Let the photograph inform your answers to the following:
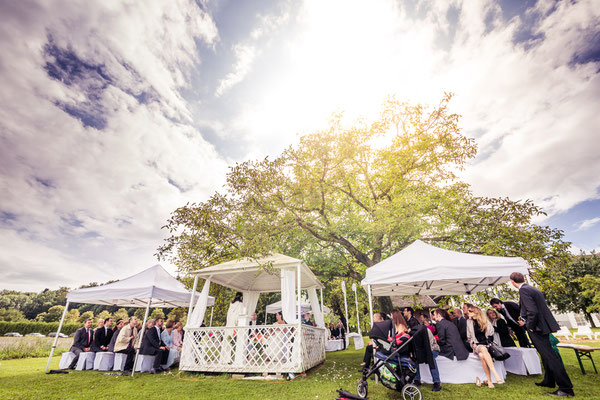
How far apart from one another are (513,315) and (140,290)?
10.7m

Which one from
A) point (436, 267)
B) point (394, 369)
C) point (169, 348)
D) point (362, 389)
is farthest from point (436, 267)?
point (169, 348)

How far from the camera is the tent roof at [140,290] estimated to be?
8.64 meters

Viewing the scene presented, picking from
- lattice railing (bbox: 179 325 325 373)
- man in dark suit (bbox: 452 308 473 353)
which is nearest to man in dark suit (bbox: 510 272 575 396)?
man in dark suit (bbox: 452 308 473 353)

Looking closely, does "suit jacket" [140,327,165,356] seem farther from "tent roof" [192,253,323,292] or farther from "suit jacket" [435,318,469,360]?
"suit jacket" [435,318,469,360]

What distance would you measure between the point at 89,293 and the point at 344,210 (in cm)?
1119

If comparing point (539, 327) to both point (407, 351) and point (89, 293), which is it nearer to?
point (407, 351)

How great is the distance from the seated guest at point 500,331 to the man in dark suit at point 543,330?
1381 millimetres

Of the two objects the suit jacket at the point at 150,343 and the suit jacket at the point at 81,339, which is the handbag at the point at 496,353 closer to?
the suit jacket at the point at 150,343

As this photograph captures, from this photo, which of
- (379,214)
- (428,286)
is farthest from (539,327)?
(379,214)

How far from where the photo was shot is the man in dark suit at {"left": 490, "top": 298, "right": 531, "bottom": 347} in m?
6.06

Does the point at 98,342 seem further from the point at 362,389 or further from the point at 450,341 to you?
the point at 450,341

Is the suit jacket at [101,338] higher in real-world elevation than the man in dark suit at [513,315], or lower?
lower

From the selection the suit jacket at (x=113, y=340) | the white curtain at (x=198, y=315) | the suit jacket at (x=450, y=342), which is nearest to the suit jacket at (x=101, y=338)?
the suit jacket at (x=113, y=340)

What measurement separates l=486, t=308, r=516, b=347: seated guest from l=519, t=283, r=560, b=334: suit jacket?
1890mm
